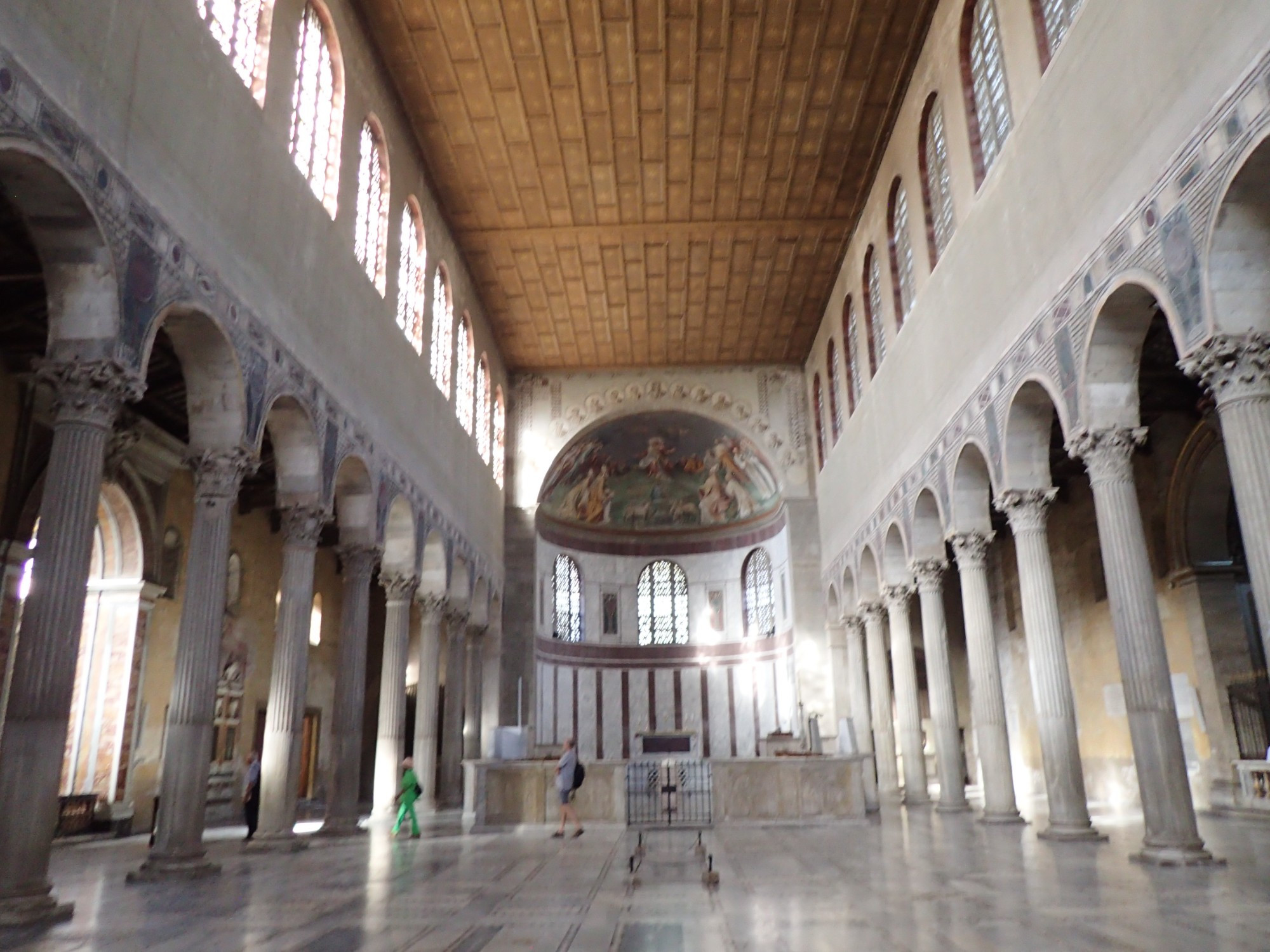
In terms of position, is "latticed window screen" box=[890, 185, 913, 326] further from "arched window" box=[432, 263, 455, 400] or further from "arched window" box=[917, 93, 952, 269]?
"arched window" box=[432, 263, 455, 400]

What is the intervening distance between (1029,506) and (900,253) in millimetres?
8142

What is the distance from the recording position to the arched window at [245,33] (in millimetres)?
12055

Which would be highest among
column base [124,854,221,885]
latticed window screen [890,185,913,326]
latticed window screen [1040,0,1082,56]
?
latticed window screen [890,185,913,326]

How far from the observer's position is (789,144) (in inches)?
814

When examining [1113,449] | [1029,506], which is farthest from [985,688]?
[1113,449]

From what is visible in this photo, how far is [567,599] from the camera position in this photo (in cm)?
3594

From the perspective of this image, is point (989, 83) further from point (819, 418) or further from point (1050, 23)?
point (819, 418)

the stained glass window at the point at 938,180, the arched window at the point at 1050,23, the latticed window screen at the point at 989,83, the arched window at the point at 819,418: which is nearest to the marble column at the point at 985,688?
the stained glass window at the point at 938,180

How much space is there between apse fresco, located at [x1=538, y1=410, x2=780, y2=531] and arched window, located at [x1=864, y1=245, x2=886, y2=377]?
8934 mm

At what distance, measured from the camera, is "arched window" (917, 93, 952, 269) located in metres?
17.3

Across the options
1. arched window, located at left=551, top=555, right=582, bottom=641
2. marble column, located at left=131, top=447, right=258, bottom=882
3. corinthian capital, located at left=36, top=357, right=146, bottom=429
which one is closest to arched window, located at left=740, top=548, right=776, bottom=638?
arched window, located at left=551, top=555, right=582, bottom=641

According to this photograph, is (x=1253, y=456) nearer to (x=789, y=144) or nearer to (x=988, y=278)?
(x=988, y=278)

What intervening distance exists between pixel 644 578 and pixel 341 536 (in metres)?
20.8

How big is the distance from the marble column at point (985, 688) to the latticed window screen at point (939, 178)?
5077 millimetres
